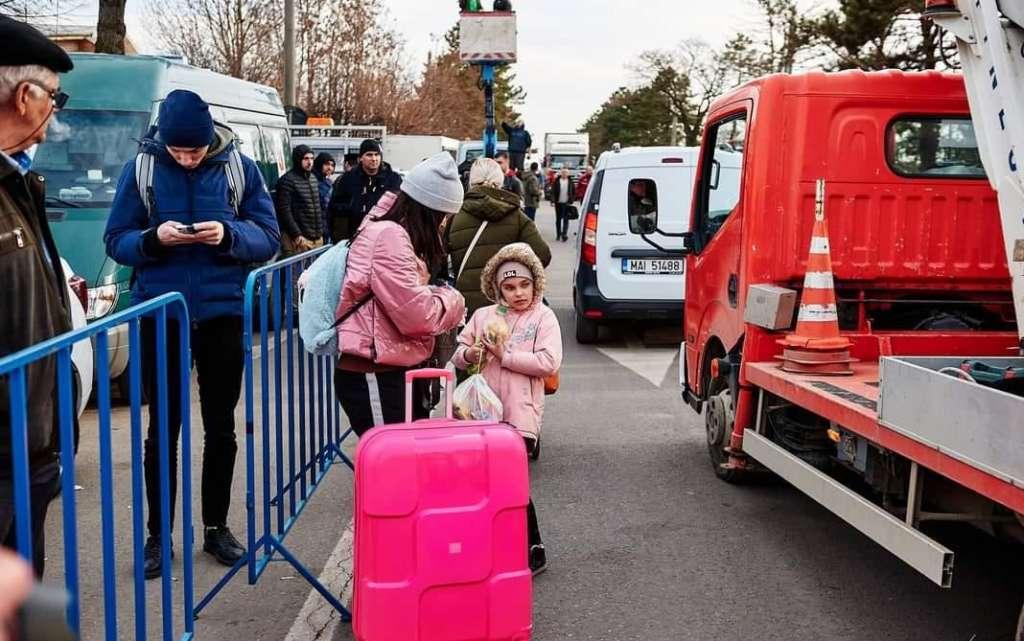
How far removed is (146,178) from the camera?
4.79 metres

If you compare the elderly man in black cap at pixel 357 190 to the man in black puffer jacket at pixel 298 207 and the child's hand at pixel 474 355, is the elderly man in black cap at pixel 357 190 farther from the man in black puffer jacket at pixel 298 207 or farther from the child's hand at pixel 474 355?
the child's hand at pixel 474 355

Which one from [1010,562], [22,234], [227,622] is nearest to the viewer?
[22,234]

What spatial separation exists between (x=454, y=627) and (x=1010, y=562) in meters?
2.91

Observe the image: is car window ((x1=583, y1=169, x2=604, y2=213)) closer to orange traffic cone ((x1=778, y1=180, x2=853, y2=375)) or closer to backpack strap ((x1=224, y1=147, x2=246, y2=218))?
orange traffic cone ((x1=778, y1=180, x2=853, y2=375))

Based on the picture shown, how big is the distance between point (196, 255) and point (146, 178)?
39 cm

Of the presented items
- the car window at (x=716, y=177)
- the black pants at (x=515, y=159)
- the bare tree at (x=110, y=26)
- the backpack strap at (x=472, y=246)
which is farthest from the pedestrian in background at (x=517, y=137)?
the backpack strap at (x=472, y=246)

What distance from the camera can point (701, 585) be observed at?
4969mm

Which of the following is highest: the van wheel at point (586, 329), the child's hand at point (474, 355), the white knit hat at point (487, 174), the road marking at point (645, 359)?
the white knit hat at point (487, 174)

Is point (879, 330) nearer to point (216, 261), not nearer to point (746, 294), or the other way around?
point (746, 294)

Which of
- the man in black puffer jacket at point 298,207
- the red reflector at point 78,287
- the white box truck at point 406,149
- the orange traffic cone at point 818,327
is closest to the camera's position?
the orange traffic cone at point 818,327

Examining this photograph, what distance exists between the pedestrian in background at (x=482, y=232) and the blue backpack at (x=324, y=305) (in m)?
2.60

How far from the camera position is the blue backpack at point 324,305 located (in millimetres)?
4770

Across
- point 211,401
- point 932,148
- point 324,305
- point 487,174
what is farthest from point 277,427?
point 932,148

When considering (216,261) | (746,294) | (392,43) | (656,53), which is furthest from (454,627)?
(656,53)
